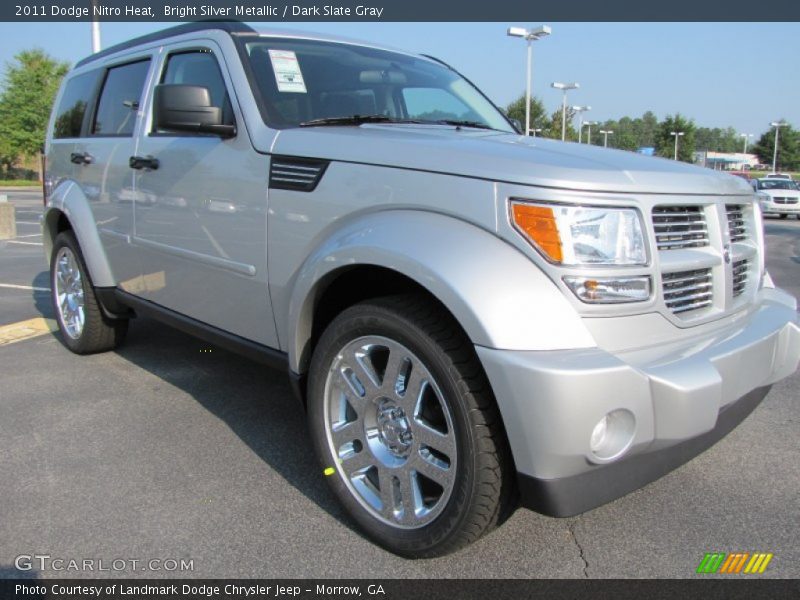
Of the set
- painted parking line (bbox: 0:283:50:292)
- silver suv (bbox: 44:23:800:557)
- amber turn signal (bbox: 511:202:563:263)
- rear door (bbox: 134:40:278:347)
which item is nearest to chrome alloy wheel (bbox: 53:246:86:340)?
rear door (bbox: 134:40:278:347)

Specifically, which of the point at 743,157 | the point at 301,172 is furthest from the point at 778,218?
the point at 743,157

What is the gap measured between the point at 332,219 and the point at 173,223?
128cm

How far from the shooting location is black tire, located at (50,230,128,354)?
4621 millimetres

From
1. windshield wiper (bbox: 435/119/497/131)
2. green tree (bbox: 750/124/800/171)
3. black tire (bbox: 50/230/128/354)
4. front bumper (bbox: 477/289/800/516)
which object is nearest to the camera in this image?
front bumper (bbox: 477/289/800/516)

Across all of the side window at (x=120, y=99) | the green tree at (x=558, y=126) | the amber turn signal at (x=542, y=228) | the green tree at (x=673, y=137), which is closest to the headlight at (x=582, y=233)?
the amber turn signal at (x=542, y=228)

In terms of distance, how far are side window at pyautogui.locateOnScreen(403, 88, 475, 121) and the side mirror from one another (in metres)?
0.99

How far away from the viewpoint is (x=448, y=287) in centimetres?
206

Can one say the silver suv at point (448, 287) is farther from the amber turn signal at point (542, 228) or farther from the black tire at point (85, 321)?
the black tire at point (85, 321)

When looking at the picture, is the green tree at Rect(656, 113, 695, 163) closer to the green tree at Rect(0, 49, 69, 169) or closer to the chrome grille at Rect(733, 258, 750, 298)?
the green tree at Rect(0, 49, 69, 169)

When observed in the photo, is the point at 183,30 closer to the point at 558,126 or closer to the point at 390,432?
the point at 390,432

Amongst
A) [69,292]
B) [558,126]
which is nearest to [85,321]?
[69,292]

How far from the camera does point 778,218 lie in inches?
974

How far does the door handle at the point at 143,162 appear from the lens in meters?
3.58

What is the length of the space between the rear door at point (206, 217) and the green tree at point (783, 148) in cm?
8861
